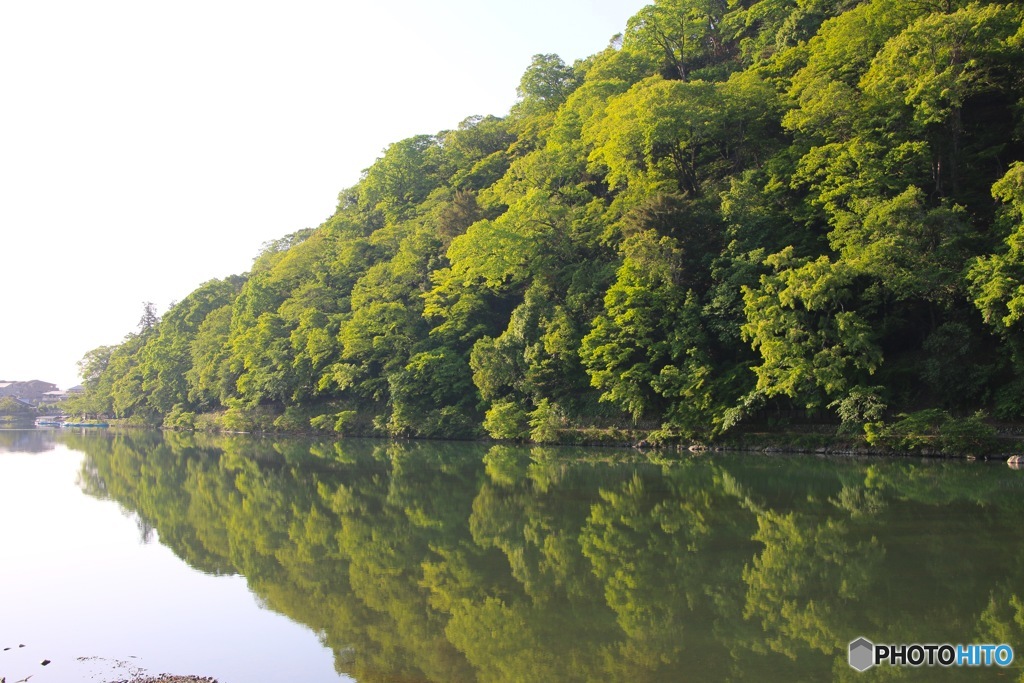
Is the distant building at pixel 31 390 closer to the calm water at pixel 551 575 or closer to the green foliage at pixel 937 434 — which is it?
the calm water at pixel 551 575

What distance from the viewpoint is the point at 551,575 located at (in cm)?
1104

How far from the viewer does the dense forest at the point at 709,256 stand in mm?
24344

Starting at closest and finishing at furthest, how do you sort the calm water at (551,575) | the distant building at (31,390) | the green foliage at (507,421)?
the calm water at (551,575) → the green foliage at (507,421) → the distant building at (31,390)

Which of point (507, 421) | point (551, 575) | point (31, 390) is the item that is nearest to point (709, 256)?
point (507, 421)

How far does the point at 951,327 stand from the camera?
2377 cm

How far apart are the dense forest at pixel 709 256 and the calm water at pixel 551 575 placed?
608cm

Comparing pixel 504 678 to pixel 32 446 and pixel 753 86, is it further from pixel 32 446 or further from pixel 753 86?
pixel 32 446

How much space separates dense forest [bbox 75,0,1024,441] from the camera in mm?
24344

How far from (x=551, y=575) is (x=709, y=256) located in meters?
22.1

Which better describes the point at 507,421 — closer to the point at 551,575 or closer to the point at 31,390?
the point at 551,575

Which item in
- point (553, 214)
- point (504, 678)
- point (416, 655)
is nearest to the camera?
point (504, 678)

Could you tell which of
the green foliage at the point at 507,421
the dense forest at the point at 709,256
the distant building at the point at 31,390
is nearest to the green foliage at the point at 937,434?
the dense forest at the point at 709,256

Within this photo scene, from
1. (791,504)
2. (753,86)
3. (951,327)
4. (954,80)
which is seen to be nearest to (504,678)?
(791,504)

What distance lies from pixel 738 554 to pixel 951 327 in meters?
16.6
